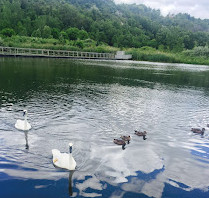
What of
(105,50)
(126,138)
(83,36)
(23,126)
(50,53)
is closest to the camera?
(126,138)

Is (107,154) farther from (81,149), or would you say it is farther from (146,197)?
(146,197)

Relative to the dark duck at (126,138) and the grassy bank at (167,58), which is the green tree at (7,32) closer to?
the grassy bank at (167,58)

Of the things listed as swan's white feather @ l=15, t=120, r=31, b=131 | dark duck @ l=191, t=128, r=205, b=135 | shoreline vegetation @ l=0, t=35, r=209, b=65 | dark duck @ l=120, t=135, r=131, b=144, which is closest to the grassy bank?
shoreline vegetation @ l=0, t=35, r=209, b=65

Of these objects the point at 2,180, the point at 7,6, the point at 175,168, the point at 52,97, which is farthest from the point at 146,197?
the point at 7,6

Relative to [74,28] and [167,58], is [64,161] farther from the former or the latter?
[74,28]

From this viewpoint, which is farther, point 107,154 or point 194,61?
point 194,61

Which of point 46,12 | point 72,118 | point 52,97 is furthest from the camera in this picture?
point 46,12

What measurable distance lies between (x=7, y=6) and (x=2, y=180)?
6975 inches

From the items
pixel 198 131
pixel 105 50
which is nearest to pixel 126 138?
pixel 198 131

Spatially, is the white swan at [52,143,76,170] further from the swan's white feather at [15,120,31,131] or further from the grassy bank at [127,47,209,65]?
the grassy bank at [127,47,209,65]

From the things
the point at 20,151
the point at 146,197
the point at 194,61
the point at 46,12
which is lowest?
the point at 146,197

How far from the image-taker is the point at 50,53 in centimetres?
8525

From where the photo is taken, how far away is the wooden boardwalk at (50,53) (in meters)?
74.8

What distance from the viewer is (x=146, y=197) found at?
29.1ft
